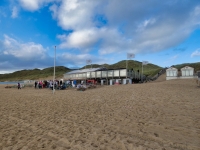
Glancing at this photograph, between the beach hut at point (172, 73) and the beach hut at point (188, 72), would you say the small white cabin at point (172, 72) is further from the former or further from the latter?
the beach hut at point (188, 72)

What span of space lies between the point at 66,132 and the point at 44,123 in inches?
68.3

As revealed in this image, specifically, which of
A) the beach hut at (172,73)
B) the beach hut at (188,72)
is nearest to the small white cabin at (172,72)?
the beach hut at (172,73)

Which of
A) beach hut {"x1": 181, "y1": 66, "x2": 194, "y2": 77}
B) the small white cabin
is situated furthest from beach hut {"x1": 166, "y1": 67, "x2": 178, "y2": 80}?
beach hut {"x1": 181, "y1": 66, "x2": 194, "y2": 77}

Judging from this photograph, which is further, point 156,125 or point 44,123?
point 44,123

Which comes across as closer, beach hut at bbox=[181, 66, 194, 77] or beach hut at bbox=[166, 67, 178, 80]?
beach hut at bbox=[181, 66, 194, 77]

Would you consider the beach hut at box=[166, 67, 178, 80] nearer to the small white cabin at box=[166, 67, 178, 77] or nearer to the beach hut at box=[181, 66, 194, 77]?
the small white cabin at box=[166, 67, 178, 77]

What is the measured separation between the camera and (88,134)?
17.6ft

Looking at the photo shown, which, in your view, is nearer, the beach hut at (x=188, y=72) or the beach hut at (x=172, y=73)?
the beach hut at (x=188, y=72)

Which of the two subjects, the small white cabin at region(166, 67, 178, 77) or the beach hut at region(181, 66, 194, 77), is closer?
the beach hut at region(181, 66, 194, 77)

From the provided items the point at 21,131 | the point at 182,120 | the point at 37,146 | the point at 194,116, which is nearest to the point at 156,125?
the point at 182,120

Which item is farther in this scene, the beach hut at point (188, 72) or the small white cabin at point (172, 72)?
the small white cabin at point (172, 72)

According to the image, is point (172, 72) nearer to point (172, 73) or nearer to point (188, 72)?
point (172, 73)

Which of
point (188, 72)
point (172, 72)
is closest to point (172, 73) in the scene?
point (172, 72)

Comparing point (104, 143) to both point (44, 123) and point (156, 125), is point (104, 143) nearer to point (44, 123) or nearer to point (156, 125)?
point (156, 125)
